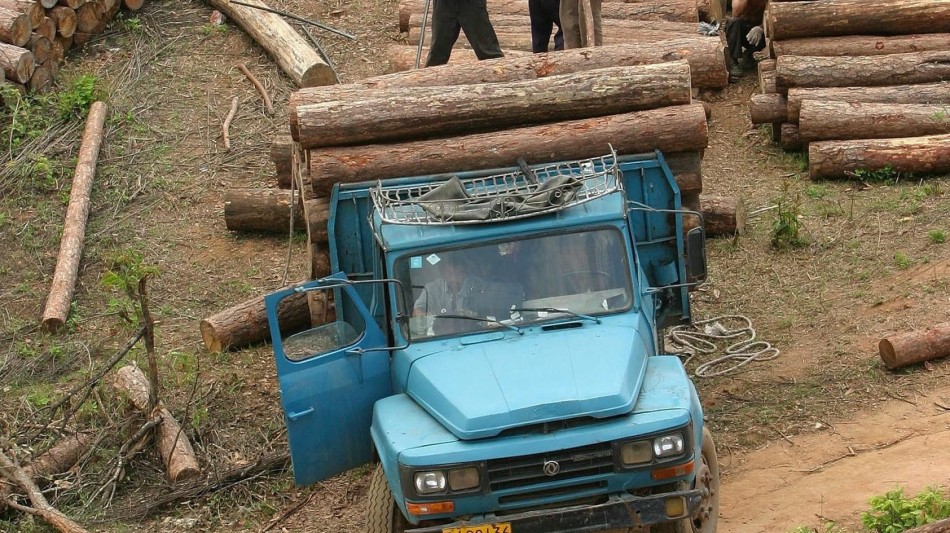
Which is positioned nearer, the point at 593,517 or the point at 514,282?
the point at 593,517

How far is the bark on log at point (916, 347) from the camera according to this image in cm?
984

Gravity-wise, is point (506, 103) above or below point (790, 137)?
above

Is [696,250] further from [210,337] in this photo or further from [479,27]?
[479,27]

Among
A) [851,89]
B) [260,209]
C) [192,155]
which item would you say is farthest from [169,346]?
[851,89]

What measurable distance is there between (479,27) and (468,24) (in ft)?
0.42

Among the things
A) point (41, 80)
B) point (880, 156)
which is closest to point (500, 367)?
point (880, 156)

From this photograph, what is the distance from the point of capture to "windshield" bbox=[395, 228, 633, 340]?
25.6ft

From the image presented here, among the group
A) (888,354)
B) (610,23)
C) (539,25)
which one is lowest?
(888,354)

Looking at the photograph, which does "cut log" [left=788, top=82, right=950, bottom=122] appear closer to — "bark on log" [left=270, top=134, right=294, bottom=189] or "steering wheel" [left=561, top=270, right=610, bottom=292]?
"bark on log" [left=270, top=134, right=294, bottom=189]

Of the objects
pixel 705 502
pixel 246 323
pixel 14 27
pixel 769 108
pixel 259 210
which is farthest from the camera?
pixel 14 27

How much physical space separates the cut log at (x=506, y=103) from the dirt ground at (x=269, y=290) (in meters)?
2.48

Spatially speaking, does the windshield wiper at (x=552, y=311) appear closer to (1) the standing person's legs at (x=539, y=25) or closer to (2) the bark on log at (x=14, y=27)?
(1) the standing person's legs at (x=539, y=25)

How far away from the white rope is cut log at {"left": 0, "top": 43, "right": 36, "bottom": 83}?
31.7 ft

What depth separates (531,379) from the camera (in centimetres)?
705
